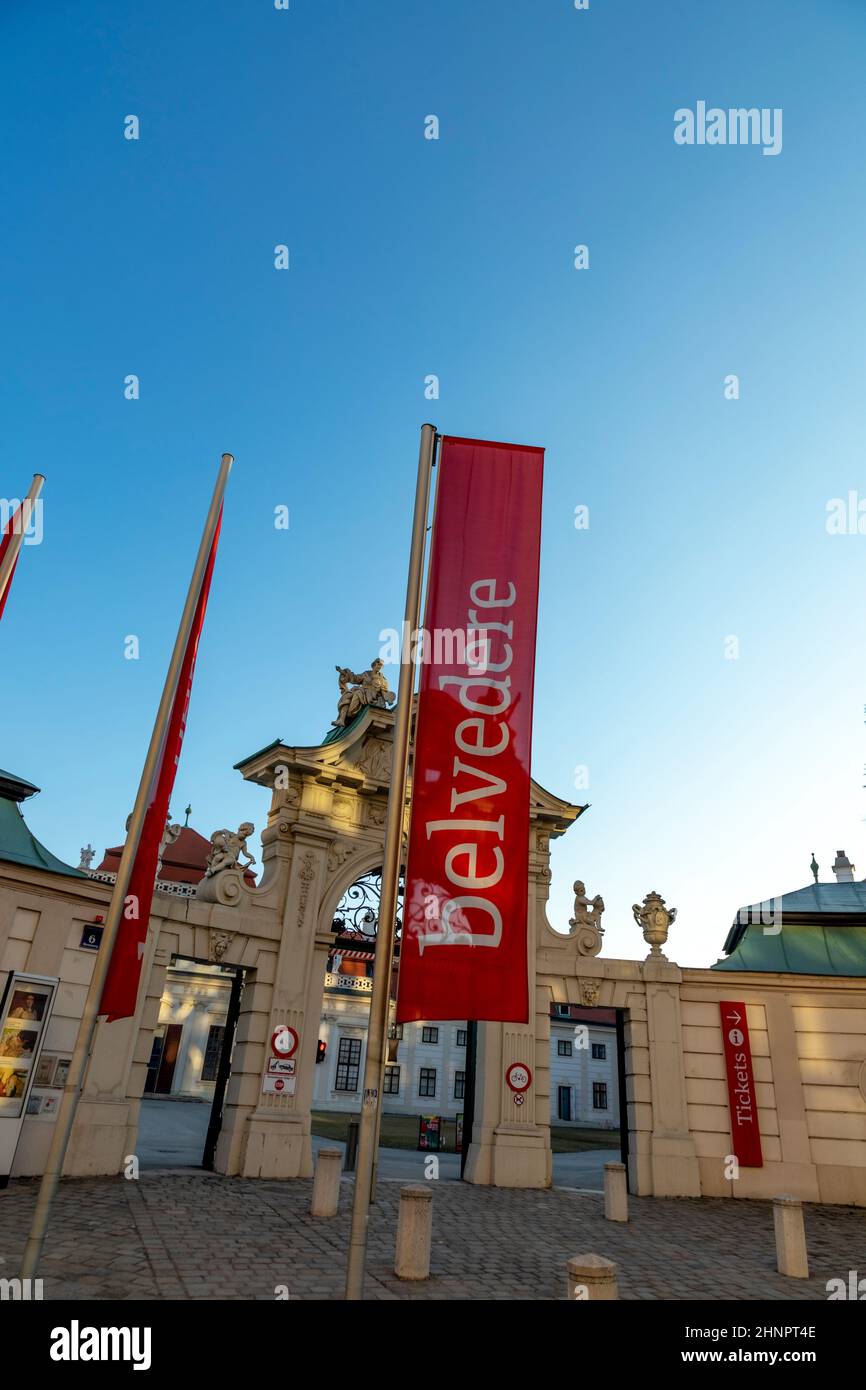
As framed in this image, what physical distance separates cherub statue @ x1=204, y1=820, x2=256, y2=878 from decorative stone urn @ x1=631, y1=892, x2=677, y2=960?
9.98m

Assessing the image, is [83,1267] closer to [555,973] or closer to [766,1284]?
[766,1284]

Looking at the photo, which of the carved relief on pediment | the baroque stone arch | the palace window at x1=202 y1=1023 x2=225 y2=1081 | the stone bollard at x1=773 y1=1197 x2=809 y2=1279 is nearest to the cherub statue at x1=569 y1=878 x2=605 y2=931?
the baroque stone arch

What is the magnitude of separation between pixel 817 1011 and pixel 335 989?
35931 millimetres

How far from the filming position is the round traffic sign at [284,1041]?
16.6 metres

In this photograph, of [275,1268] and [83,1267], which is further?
[275,1268]

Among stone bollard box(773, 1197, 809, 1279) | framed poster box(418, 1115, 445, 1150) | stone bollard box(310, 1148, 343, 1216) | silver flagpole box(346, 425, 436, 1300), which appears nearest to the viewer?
silver flagpole box(346, 425, 436, 1300)

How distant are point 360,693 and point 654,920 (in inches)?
374

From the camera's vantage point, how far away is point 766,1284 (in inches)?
388

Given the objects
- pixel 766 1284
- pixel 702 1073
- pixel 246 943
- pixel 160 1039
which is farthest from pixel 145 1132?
pixel 160 1039

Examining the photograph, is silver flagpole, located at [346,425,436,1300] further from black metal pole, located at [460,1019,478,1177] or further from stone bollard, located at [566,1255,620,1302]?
black metal pole, located at [460,1019,478,1177]

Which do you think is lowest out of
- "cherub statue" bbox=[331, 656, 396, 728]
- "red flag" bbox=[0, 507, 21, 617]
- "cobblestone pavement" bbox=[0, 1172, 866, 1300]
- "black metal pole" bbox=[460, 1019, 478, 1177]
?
"cobblestone pavement" bbox=[0, 1172, 866, 1300]

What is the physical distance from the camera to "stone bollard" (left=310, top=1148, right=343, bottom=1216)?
469 inches

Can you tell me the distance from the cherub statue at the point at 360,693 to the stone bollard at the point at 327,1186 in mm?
10369
